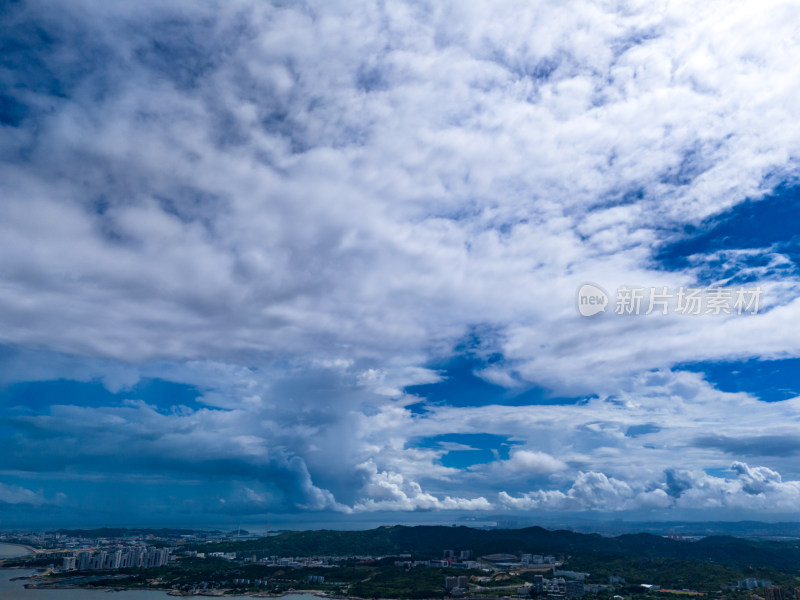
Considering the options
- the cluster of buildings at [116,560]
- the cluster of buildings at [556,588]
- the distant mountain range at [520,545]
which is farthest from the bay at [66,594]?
the distant mountain range at [520,545]

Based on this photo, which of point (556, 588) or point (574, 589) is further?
point (556, 588)

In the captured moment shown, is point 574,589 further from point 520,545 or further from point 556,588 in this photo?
point 520,545

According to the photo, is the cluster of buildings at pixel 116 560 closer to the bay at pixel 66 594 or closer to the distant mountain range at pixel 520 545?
the bay at pixel 66 594

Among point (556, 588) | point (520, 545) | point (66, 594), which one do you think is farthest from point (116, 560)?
point (520, 545)

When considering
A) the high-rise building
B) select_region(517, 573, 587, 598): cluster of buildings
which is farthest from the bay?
the high-rise building

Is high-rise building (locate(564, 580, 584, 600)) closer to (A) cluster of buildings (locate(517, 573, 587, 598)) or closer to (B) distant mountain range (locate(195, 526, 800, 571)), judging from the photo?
(A) cluster of buildings (locate(517, 573, 587, 598))

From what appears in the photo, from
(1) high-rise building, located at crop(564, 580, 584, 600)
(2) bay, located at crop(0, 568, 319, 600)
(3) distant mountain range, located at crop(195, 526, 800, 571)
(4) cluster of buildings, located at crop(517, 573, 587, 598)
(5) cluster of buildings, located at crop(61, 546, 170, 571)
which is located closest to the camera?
(2) bay, located at crop(0, 568, 319, 600)

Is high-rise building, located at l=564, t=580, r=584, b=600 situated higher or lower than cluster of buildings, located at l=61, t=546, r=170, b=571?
lower

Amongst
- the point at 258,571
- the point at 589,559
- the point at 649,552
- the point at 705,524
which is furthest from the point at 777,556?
the point at 705,524

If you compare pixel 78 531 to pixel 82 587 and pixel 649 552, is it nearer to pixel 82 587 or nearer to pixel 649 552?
pixel 82 587
